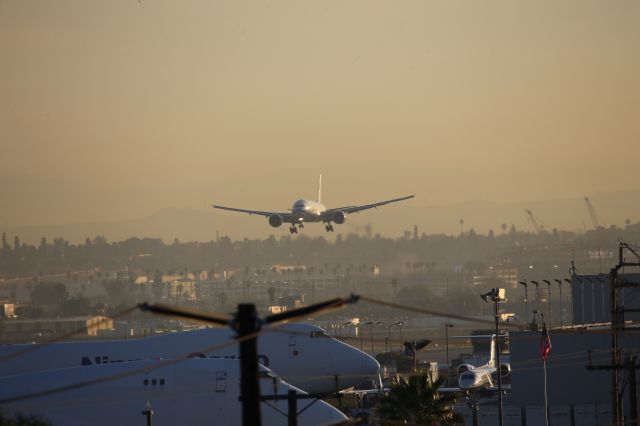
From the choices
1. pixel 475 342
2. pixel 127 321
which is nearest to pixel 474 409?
pixel 475 342

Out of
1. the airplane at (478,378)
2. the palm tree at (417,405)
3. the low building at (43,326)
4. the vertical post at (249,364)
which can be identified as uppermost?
the vertical post at (249,364)

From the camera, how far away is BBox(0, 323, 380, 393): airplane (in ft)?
197

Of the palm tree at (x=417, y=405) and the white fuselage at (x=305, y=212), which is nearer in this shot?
the palm tree at (x=417, y=405)

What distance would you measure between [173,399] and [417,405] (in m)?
15.8

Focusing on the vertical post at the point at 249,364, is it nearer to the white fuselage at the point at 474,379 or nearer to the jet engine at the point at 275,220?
the white fuselage at the point at 474,379

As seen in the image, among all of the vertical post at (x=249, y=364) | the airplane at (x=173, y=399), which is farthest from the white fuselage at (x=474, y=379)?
the vertical post at (x=249, y=364)

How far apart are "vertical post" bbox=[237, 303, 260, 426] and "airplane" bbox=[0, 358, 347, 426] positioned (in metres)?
21.7

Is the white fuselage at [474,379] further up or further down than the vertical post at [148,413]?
further down

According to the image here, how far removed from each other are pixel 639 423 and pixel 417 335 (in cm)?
13508

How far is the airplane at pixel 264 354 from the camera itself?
59938 mm

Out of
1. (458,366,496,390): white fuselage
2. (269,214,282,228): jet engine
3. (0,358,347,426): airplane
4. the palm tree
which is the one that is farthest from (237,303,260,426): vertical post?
(269,214,282,228): jet engine

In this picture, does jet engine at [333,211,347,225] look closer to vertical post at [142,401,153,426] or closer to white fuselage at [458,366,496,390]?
white fuselage at [458,366,496,390]

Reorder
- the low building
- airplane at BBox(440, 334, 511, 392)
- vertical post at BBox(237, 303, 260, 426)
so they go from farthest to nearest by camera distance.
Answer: the low building, airplane at BBox(440, 334, 511, 392), vertical post at BBox(237, 303, 260, 426)

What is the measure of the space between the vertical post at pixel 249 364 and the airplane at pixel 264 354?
3642 centimetres
